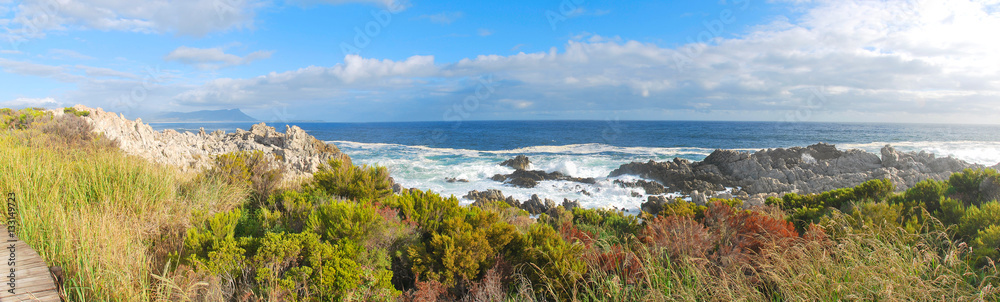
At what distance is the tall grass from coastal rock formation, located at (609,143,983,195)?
50.8 ft

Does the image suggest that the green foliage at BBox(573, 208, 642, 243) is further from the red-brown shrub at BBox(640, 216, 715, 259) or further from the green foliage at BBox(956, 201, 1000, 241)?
the green foliage at BBox(956, 201, 1000, 241)

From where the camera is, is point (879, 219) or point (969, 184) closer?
point (879, 219)

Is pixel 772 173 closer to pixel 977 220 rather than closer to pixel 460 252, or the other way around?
pixel 977 220

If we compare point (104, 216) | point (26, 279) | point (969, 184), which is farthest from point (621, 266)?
point (969, 184)

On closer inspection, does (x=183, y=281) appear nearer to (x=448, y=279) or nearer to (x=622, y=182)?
(x=448, y=279)

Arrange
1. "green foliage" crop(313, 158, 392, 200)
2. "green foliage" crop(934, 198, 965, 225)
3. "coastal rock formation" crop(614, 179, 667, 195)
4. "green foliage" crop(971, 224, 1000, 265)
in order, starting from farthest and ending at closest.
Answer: "coastal rock formation" crop(614, 179, 667, 195) → "green foliage" crop(313, 158, 392, 200) → "green foliage" crop(934, 198, 965, 225) → "green foliage" crop(971, 224, 1000, 265)

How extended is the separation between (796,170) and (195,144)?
27.6m

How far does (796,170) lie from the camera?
1858 cm

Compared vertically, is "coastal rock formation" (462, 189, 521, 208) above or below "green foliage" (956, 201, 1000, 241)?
below

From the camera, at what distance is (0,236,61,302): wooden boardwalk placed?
2.46m

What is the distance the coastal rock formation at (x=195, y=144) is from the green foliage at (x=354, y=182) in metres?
3.43

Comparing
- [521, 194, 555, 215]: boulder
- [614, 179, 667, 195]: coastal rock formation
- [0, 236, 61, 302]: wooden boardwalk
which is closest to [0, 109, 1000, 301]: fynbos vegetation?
[0, 236, 61, 302]: wooden boardwalk

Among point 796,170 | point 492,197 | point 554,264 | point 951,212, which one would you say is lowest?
point 492,197

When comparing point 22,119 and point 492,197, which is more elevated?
point 22,119
